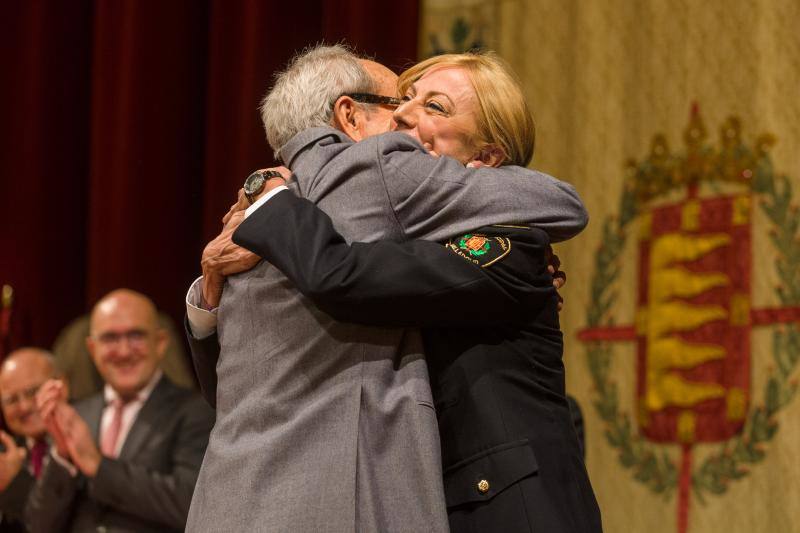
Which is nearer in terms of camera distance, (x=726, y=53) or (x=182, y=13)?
(x=726, y=53)

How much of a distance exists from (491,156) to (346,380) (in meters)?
0.50

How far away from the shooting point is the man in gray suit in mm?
1862

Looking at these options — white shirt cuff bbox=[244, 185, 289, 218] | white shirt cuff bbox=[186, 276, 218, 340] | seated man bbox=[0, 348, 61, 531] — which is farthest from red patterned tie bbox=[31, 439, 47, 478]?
white shirt cuff bbox=[244, 185, 289, 218]

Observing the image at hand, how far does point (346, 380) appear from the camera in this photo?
1909 millimetres

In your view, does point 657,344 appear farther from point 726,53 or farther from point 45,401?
point 45,401

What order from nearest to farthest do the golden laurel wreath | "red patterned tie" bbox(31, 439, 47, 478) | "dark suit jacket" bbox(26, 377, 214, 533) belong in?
1. the golden laurel wreath
2. "dark suit jacket" bbox(26, 377, 214, 533)
3. "red patterned tie" bbox(31, 439, 47, 478)

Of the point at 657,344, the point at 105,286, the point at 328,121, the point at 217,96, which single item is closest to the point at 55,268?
the point at 105,286

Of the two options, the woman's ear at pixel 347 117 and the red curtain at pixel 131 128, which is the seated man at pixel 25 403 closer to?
the red curtain at pixel 131 128

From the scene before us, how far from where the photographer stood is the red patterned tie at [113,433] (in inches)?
159

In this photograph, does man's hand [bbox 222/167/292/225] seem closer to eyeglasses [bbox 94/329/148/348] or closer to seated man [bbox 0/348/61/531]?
eyeglasses [bbox 94/329/148/348]

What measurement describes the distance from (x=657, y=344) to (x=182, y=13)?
2250 millimetres

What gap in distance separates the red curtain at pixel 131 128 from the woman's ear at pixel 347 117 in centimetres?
203

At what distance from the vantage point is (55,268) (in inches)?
193

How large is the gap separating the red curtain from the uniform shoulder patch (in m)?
2.37
